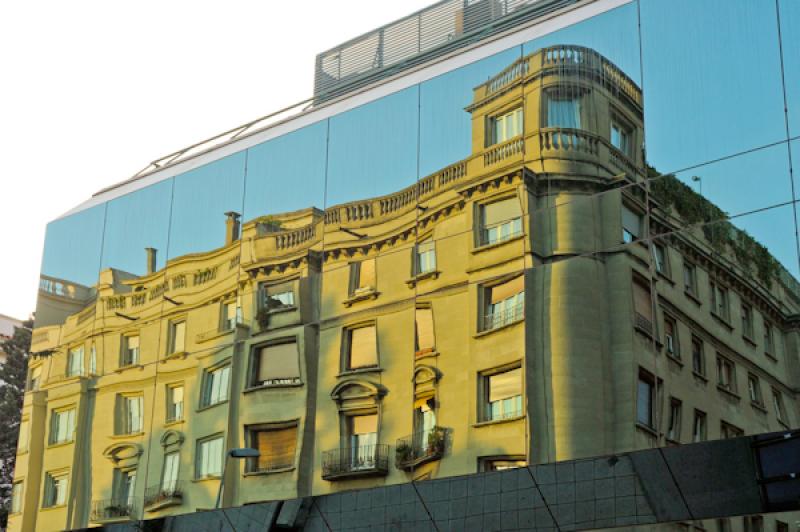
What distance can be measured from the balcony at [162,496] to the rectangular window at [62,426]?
3778 millimetres

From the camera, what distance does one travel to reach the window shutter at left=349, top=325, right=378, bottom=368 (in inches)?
843

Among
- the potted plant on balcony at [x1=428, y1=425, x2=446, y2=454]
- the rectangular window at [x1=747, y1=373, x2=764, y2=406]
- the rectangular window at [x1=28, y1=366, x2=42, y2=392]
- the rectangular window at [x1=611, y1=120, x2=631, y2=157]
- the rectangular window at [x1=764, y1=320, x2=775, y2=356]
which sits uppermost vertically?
the rectangular window at [x1=611, y1=120, x2=631, y2=157]

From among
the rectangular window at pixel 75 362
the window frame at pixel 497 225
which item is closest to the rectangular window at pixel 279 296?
the window frame at pixel 497 225

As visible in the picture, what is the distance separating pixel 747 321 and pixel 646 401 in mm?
1927

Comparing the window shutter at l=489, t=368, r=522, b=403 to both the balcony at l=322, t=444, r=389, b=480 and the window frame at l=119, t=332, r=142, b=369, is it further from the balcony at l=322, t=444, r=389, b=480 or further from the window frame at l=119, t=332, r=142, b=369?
the window frame at l=119, t=332, r=142, b=369

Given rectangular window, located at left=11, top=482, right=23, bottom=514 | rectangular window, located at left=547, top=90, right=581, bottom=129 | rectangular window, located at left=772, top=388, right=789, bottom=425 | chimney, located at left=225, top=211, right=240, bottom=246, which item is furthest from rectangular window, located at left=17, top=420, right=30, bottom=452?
rectangular window, located at left=772, top=388, right=789, bottom=425

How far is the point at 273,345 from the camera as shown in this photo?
23.4 m

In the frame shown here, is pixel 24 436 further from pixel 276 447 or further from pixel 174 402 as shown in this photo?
pixel 276 447

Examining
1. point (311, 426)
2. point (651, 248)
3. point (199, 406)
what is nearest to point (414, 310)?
point (311, 426)

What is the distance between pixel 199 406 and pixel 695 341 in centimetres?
1132

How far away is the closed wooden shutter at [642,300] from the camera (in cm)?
1762

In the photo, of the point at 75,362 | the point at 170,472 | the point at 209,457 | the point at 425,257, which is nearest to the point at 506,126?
the point at 425,257

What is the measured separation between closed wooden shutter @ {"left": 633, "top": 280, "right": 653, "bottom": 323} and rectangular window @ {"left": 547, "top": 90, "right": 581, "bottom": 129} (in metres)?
3.02

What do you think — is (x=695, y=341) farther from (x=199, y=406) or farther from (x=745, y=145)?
(x=199, y=406)
